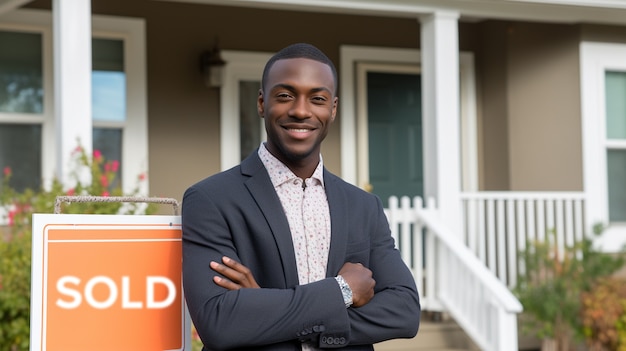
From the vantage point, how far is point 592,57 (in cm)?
814

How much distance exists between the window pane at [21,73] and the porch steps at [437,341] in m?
3.45

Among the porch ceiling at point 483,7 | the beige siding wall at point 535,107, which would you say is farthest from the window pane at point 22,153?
the beige siding wall at point 535,107

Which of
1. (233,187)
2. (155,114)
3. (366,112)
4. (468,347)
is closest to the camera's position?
(233,187)

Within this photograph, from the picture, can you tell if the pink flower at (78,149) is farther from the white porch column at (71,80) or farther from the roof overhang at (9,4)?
the roof overhang at (9,4)

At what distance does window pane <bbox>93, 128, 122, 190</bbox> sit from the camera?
7815 mm

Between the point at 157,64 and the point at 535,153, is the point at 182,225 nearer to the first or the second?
the point at 157,64

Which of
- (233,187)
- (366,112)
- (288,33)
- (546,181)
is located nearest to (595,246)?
(546,181)

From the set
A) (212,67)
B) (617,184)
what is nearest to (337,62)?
(212,67)

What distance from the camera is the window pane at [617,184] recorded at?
27.1 ft

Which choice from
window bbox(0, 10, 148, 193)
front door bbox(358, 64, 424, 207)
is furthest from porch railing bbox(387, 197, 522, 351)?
window bbox(0, 10, 148, 193)

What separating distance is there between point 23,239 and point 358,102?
390 centimetres

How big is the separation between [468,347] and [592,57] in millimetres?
2861

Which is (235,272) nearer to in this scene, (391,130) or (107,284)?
(107,284)

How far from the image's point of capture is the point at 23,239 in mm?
5559
